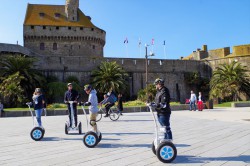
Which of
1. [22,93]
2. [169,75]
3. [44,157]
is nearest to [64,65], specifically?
[22,93]

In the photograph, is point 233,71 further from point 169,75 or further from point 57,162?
point 57,162

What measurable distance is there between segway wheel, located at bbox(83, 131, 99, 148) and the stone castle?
3104 centimetres

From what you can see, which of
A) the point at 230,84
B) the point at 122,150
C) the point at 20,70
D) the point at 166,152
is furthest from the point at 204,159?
the point at 230,84

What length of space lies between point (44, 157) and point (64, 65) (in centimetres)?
3269

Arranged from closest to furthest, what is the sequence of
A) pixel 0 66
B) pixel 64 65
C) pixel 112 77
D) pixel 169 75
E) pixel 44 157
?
pixel 44 157, pixel 0 66, pixel 112 77, pixel 64 65, pixel 169 75

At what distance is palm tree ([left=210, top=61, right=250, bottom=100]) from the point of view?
3638cm

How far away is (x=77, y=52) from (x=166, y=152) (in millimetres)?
44966

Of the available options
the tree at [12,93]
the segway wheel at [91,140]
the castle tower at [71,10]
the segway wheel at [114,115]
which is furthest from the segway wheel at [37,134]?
the castle tower at [71,10]

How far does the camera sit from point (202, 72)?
46219mm

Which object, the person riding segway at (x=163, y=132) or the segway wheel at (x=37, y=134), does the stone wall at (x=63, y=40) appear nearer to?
the segway wheel at (x=37, y=134)

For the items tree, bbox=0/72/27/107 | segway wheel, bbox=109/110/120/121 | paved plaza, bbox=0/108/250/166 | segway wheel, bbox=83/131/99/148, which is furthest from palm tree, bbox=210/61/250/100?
segway wheel, bbox=83/131/99/148

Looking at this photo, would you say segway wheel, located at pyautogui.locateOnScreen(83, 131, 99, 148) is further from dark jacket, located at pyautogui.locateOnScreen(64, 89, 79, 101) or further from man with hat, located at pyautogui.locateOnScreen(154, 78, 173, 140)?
dark jacket, located at pyautogui.locateOnScreen(64, 89, 79, 101)

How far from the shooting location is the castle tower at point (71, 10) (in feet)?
163

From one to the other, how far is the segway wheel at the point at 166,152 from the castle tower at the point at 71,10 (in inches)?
1827
